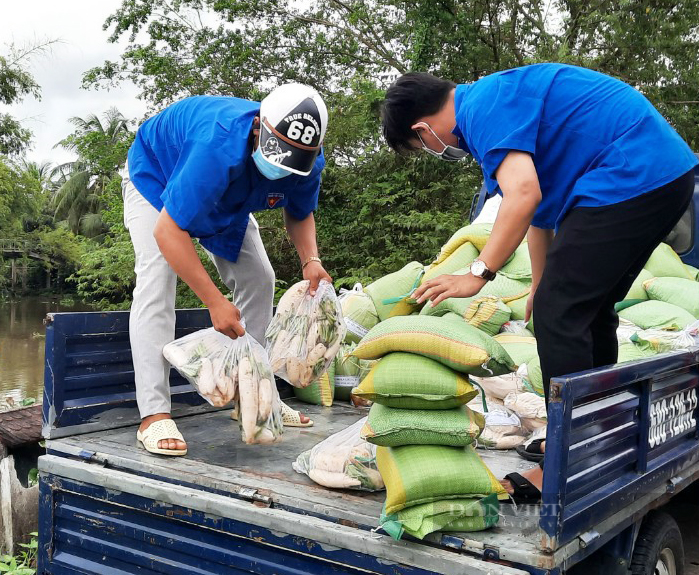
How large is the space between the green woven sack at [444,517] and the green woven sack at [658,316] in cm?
216

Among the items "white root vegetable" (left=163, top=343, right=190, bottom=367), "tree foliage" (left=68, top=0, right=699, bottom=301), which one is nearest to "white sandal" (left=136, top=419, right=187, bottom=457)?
"white root vegetable" (left=163, top=343, right=190, bottom=367)

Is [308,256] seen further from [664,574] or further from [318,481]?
[664,574]

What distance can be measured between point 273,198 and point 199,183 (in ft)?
1.62

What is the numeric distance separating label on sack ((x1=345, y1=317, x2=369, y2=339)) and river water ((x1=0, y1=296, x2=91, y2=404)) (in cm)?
353

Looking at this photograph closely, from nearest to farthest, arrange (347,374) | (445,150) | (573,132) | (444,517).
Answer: (444,517) → (573,132) → (445,150) → (347,374)

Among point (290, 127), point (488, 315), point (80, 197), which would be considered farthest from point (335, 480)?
point (80, 197)

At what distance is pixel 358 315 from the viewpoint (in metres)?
3.82

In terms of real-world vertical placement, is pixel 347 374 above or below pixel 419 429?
below

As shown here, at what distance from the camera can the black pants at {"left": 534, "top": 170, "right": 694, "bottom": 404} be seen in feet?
6.66

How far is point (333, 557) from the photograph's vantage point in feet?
5.86

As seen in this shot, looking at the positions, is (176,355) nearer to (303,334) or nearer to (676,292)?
(303,334)

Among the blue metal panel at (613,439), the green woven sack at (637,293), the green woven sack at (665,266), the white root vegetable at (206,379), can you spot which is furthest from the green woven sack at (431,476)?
the green woven sack at (665,266)

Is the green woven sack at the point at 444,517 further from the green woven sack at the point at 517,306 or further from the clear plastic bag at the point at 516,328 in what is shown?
the green woven sack at the point at 517,306

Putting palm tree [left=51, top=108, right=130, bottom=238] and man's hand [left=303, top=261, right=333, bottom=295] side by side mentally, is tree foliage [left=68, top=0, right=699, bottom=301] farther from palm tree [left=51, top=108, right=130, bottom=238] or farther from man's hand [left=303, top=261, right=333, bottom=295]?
palm tree [left=51, top=108, right=130, bottom=238]
